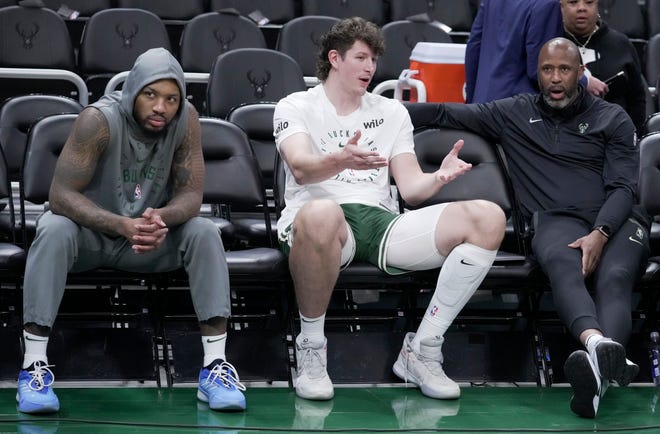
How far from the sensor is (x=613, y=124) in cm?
479

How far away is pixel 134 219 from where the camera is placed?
Answer: 3943mm

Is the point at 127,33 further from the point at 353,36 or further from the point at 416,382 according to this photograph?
the point at 416,382

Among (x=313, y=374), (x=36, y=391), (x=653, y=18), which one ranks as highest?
(x=653, y=18)

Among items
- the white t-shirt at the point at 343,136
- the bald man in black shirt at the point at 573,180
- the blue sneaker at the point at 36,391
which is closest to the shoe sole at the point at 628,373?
the bald man in black shirt at the point at 573,180

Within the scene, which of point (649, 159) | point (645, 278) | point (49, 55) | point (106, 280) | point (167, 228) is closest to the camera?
point (167, 228)

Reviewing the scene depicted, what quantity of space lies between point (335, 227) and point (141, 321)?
969 mm

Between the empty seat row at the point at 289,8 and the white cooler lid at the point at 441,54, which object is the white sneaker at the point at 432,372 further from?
the empty seat row at the point at 289,8

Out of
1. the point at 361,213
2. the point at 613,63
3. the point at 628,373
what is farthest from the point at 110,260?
the point at 613,63

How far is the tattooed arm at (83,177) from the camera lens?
12.9ft

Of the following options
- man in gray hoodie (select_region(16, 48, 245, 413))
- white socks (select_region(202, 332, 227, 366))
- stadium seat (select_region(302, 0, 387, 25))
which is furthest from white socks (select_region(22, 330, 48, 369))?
stadium seat (select_region(302, 0, 387, 25))

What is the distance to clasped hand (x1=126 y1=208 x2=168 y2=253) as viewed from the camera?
388 centimetres

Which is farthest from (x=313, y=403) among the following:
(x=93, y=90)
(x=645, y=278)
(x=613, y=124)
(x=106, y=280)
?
(x=93, y=90)

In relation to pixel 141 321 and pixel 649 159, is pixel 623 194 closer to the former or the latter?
pixel 649 159

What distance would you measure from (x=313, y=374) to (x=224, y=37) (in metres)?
3.98
